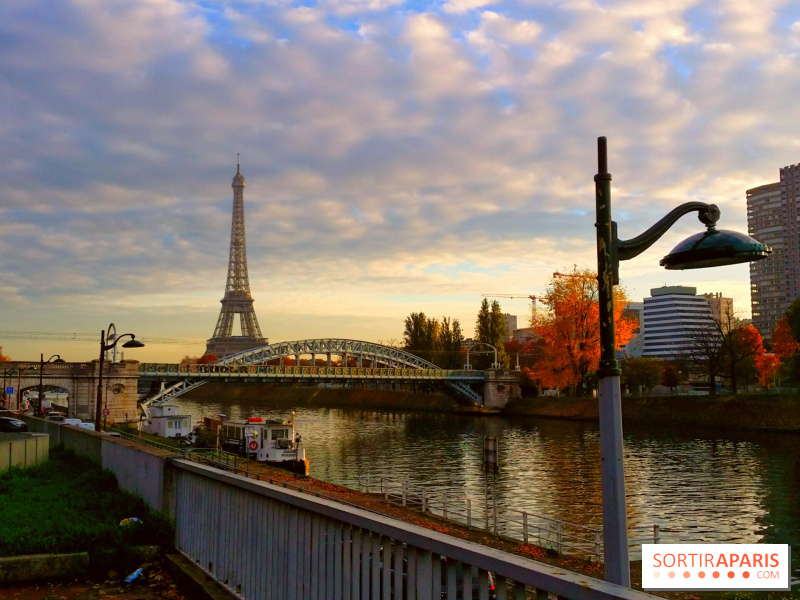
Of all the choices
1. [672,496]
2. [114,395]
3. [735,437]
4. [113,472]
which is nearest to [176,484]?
[113,472]

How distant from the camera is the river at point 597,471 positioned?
26891 mm

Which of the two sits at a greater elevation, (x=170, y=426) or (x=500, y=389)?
(x=500, y=389)

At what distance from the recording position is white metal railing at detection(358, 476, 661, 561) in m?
19.5

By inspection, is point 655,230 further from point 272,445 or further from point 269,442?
point 269,442

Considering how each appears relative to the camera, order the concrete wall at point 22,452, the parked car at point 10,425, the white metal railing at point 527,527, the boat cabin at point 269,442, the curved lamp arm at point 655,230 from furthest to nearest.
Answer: the boat cabin at point 269,442, the parked car at point 10,425, the white metal railing at point 527,527, the concrete wall at point 22,452, the curved lamp arm at point 655,230

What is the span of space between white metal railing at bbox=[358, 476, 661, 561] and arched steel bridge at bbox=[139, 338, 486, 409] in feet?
164

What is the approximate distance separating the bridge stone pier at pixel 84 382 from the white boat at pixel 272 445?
95.3 ft

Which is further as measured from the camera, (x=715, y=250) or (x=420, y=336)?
(x=420, y=336)

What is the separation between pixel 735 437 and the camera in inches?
2235

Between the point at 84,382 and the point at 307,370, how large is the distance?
1256 inches

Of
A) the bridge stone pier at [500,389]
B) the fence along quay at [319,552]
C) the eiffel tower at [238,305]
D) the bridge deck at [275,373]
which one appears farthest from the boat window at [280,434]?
the eiffel tower at [238,305]

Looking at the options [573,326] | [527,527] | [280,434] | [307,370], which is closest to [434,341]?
[307,370]

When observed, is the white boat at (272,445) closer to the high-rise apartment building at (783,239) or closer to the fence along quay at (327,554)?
the fence along quay at (327,554)

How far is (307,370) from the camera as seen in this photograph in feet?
327
